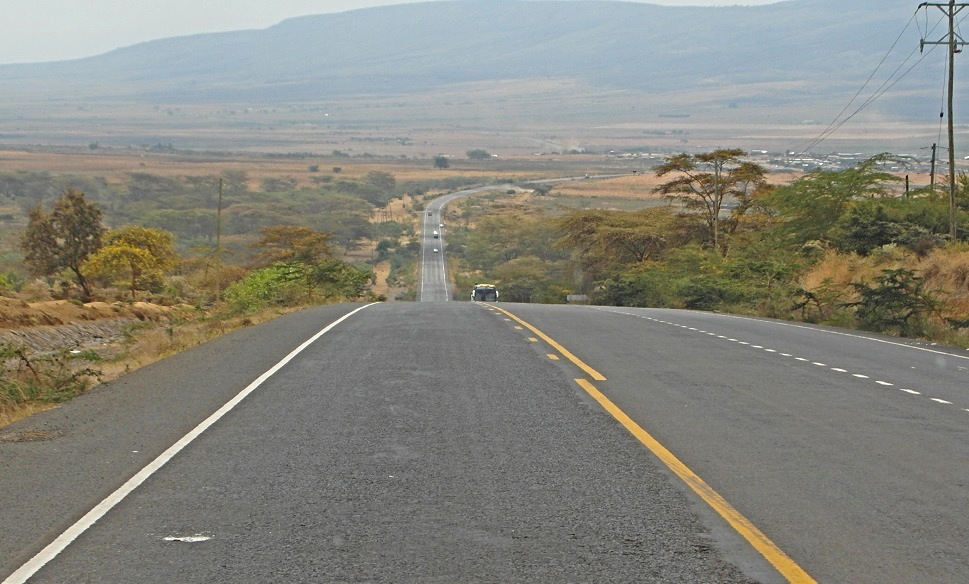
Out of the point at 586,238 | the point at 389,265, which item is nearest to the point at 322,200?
the point at 389,265

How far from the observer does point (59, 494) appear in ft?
26.3

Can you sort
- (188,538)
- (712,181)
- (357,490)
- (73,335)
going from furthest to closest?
(712,181) → (73,335) → (357,490) → (188,538)

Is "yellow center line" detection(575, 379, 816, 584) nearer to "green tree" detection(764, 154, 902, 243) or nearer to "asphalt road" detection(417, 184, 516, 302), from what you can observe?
"green tree" detection(764, 154, 902, 243)

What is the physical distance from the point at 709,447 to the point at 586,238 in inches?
2534

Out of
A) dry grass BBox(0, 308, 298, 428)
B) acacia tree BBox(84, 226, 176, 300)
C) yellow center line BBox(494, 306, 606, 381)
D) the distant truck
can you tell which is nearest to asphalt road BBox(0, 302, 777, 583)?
dry grass BBox(0, 308, 298, 428)

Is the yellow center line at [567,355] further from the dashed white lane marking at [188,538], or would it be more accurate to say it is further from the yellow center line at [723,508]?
the dashed white lane marking at [188,538]

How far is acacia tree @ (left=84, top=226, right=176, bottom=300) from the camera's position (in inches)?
1917

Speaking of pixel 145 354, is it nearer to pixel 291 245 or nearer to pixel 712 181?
pixel 291 245

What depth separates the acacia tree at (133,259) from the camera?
160 feet

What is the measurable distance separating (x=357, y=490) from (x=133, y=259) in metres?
43.3

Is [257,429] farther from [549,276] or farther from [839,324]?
[549,276]

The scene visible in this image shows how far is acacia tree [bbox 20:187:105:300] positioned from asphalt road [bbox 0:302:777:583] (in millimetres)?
38759

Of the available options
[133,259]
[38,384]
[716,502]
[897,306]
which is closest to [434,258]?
[133,259]

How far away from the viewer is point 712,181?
6794 cm
